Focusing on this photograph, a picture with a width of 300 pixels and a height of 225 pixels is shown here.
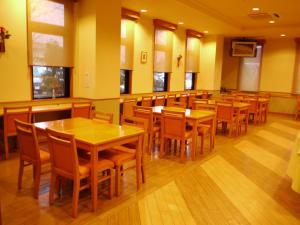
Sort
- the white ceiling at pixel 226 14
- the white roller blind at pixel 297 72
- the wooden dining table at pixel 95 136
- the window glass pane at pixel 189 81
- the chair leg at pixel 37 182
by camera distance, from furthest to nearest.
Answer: the white roller blind at pixel 297 72
the window glass pane at pixel 189 81
the white ceiling at pixel 226 14
the chair leg at pixel 37 182
the wooden dining table at pixel 95 136

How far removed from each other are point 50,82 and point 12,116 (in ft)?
4.75

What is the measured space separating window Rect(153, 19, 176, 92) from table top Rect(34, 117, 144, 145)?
454cm

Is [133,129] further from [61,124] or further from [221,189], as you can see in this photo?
→ [221,189]

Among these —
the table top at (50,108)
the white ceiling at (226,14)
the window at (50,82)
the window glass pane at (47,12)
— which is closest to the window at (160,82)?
the white ceiling at (226,14)

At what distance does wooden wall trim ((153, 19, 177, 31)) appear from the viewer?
7.22 m

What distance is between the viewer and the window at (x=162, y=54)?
747 centimetres

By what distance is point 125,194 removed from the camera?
10.00 ft

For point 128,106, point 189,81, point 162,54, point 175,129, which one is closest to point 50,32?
point 128,106

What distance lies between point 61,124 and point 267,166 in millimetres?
3142

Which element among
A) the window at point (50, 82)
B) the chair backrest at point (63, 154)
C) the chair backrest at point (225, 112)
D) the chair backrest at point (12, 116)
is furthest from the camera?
the chair backrest at point (225, 112)

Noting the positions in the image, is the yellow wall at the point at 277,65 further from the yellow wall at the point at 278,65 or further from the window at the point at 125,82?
the window at the point at 125,82

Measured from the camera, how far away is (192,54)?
909cm

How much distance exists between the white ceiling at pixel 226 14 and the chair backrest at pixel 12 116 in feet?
9.88

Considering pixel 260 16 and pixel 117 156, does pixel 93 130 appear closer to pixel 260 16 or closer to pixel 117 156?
pixel 117 156
